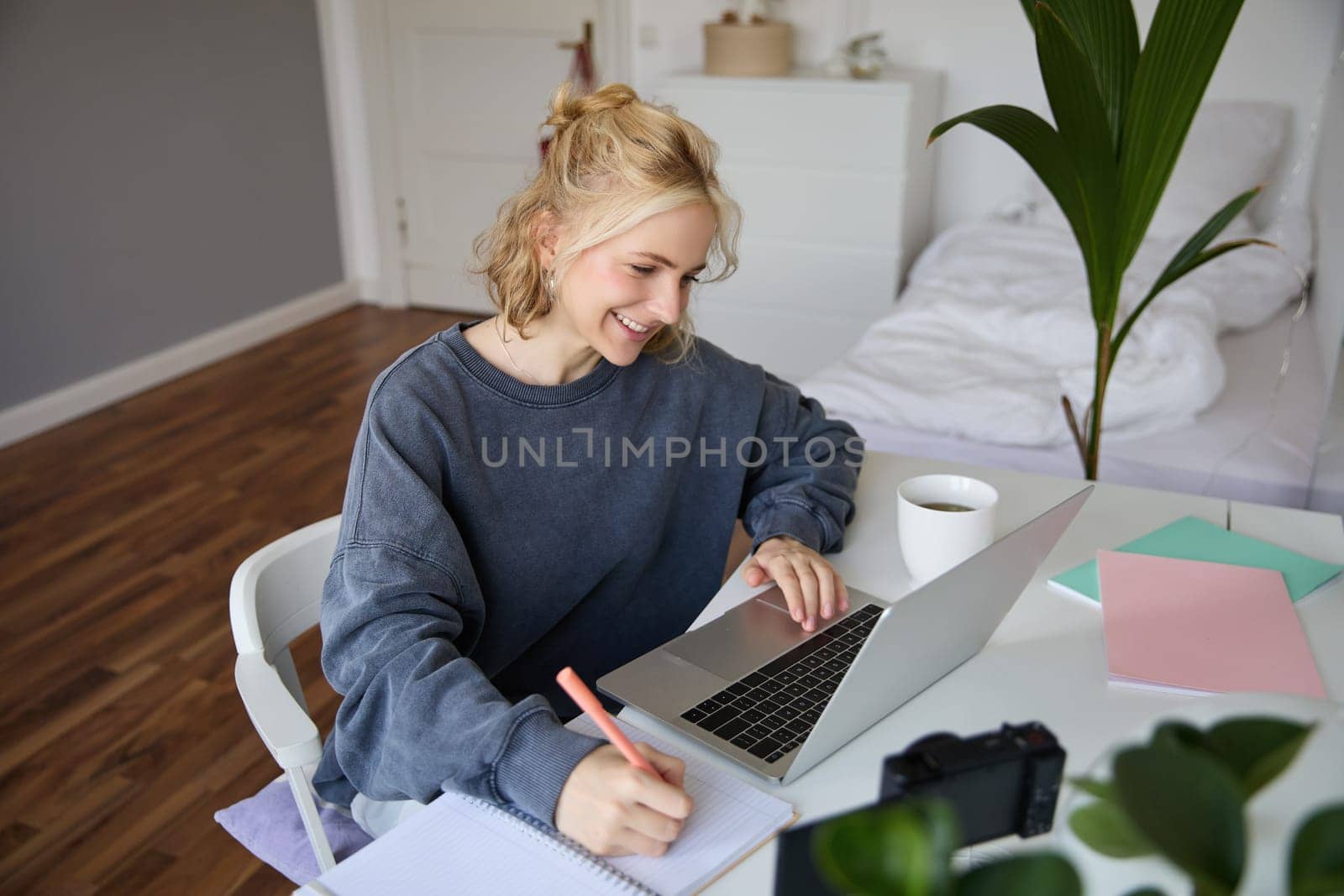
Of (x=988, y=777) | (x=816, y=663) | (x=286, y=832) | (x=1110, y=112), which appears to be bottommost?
(x=286, y=832)

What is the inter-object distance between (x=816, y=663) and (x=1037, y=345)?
155 cm

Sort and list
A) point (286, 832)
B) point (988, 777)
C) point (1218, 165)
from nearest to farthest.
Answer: point (988, 777) < point (286, 832) < point (1218, 165)

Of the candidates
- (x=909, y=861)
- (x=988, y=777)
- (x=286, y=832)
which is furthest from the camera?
(x=286, y=832)

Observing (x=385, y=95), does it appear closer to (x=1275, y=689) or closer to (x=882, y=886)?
(x=1275, y=689)

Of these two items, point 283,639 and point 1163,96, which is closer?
point 283,639

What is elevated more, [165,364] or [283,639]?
[283,639]

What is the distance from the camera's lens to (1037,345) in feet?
7.92

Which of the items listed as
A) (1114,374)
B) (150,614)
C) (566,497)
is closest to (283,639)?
(566,497)

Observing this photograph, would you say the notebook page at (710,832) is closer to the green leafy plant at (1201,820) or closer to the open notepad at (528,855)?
the open notepad at (528,855)

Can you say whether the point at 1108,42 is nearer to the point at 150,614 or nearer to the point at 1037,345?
the point at 1037,345

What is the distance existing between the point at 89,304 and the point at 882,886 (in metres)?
3.75

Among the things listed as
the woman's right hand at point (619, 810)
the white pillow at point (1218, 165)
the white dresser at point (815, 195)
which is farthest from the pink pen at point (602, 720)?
the white pillow at point (1218, 165)

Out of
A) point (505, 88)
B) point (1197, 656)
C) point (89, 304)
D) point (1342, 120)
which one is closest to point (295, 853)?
point (1197, 656)

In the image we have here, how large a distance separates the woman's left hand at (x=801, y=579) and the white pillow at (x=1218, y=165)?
2328mm
